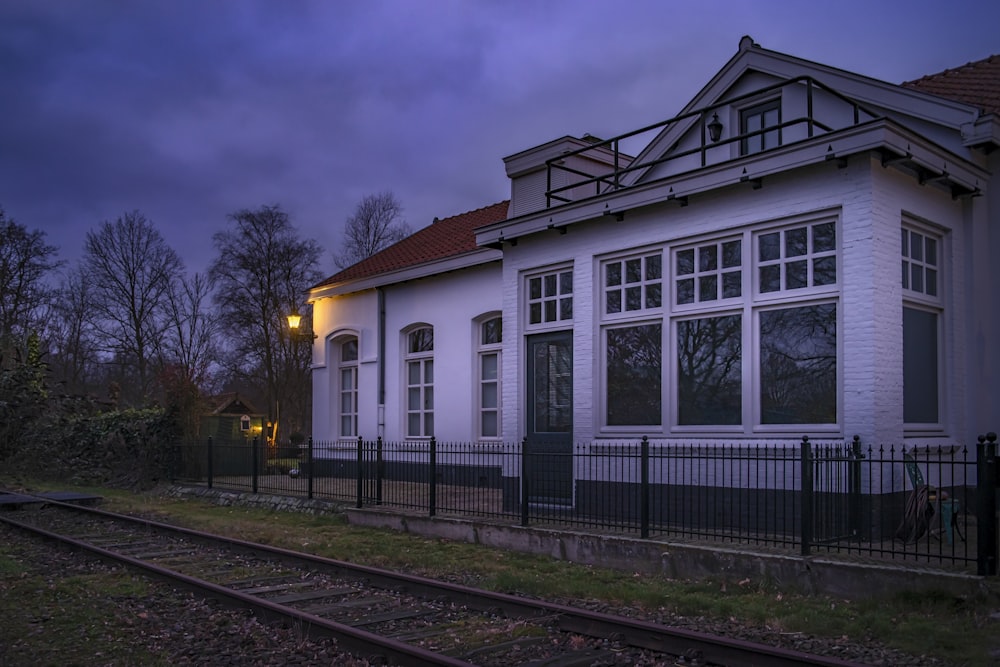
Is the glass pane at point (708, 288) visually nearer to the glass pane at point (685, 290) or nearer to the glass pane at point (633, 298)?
the glass pane at point (685, 290)

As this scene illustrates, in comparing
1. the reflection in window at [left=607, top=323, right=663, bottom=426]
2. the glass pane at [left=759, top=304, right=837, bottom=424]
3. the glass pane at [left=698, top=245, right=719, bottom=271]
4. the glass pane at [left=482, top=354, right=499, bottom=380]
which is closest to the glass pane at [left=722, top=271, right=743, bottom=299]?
the glass pane at [left=698, top=245, right=719, bottom=271]

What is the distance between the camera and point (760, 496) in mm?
10625

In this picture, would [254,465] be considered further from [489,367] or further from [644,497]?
[644,497]

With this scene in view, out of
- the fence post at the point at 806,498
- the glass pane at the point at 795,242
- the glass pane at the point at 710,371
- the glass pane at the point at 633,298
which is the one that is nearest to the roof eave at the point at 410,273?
the glass pane at the point at 633,298

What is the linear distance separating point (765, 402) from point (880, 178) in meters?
2.95

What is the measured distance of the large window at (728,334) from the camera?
10445mm

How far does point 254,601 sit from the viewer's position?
26.8 feet

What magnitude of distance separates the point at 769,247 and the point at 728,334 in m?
1.21

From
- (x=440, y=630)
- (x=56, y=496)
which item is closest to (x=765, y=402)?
(x=440, y=630)

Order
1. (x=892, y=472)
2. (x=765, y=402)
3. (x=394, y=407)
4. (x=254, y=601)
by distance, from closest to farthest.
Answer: (x=254, y=601) < (x=892, y=472) < (x=765, y=402) < (x=394, y=407)

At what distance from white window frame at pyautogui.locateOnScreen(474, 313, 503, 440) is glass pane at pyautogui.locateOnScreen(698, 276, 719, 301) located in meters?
6.65

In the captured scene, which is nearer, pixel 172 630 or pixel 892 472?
pixel 172 630

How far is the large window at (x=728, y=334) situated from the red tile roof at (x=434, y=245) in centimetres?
636

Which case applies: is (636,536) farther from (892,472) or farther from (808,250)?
(808,250)
